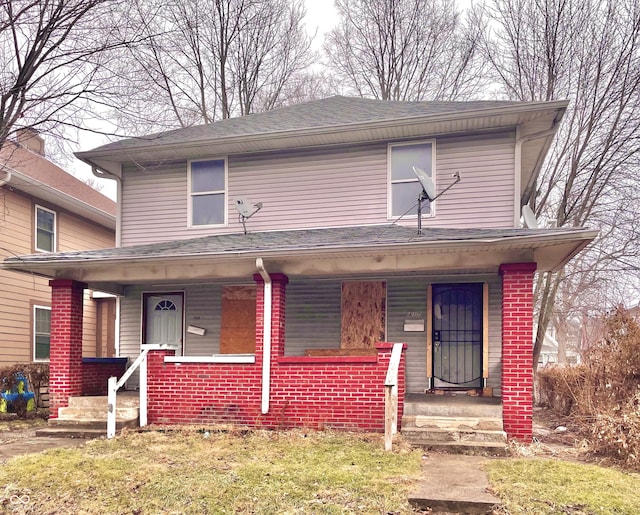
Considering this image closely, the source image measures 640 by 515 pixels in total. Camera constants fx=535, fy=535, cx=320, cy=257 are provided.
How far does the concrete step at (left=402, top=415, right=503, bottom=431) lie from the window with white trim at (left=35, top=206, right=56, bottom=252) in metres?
11.2

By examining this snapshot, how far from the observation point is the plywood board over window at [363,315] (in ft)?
31.6

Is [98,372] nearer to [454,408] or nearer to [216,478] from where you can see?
[216,478]

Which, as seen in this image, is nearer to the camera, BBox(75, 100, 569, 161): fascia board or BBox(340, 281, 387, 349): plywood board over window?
BBox(75, 100, 569, 161): fascia board

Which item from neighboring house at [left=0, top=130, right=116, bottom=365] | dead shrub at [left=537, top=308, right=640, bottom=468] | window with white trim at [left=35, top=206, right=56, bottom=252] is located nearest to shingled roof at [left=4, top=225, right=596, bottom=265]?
dead shrub at [left=537, top=308, right=640, bottom=468]

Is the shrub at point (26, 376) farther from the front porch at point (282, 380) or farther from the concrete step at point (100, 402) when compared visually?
the concrete step at point (100, 402)

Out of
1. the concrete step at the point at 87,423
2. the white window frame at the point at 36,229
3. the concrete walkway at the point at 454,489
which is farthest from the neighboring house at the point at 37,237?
the concrete walkway at the point at 454,489

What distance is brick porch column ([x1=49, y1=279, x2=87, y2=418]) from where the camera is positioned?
352 inches

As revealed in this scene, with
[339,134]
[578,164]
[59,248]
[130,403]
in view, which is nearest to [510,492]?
[130,403]

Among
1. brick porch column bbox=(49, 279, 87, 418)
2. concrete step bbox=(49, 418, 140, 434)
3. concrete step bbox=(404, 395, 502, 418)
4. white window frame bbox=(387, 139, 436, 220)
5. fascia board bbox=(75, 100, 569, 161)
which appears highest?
fascia board bbox=(75, 100, 569, 161)

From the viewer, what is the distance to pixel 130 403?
8492 mm

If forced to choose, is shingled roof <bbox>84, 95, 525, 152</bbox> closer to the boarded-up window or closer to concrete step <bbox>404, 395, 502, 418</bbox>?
the boarded-up window

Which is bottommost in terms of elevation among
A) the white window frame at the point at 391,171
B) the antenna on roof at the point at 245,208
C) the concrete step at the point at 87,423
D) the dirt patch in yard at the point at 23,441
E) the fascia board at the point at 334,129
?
the dirt patch in yard at the point at 23,441

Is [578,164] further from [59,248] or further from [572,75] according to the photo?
[59,248]

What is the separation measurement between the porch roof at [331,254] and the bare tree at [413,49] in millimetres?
12822
